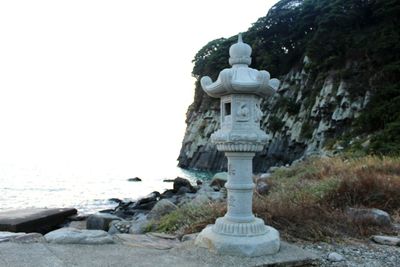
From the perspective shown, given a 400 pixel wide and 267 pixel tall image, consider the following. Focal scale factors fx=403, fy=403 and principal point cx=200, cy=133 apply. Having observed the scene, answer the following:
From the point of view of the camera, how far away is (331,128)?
103 ft

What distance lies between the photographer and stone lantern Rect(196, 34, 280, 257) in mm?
4867

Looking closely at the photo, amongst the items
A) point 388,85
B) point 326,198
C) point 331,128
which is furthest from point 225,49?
point 326,198

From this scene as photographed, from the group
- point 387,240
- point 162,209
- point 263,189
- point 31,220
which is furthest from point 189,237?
point 31,220

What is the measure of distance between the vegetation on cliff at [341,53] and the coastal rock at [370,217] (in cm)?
1066

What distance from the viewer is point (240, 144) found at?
4910 mm

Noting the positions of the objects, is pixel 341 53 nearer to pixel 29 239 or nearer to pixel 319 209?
pixel 319 209

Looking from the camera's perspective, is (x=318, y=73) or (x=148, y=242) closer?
(x=148, y=242)

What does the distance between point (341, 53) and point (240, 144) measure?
29.9m

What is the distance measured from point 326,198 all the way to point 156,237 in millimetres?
3436

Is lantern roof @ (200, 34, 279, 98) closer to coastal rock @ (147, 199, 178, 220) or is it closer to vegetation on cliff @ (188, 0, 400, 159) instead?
coastal rock @ (147, 199, 178, 220)

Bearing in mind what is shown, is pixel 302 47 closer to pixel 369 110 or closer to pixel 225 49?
pixel 225 49

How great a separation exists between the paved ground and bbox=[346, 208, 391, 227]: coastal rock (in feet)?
6.17

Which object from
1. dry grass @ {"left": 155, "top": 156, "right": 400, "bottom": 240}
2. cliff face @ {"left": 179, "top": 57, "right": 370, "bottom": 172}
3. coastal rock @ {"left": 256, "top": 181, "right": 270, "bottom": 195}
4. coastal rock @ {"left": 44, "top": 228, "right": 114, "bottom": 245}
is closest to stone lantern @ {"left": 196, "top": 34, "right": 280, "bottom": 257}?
dry grass @ {"left": 155, "top": 156, "right": 400, "bottom": 240}

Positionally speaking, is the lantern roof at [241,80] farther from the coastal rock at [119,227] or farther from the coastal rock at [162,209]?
the coastal rock at [119,227]
